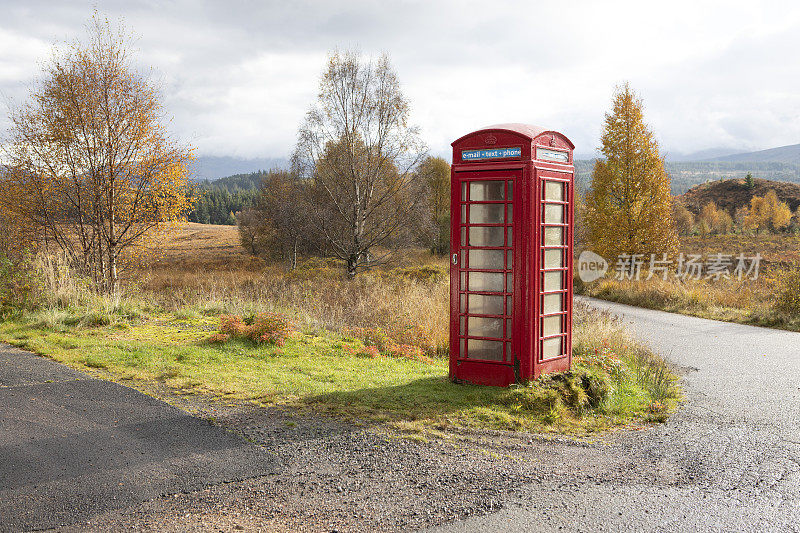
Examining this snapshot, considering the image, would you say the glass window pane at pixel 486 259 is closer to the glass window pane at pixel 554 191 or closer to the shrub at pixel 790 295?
the glass window pane at pixel 554 191

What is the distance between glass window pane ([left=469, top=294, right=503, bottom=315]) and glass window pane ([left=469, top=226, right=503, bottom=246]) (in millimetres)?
653

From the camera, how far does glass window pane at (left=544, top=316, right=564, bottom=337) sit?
665 centimetres

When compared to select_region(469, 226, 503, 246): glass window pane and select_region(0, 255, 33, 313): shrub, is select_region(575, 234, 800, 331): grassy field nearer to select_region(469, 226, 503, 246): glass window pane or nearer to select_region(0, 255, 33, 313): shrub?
select_region(469, 226, 503, 246): glass window pane

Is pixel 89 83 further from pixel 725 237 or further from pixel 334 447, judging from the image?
pixel 725 237

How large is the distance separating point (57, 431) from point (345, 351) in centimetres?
434

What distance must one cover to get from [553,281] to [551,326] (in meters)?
0.58

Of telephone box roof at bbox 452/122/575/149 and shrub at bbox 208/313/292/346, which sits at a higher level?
telephone box roof at bbox 452/122/575/149

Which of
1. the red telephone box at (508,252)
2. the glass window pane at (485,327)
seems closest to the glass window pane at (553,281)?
the red telephone box at (508,252)

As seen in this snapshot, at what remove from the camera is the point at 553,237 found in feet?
22.1

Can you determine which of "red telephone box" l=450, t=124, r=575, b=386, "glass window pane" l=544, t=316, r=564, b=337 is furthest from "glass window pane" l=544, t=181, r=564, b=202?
"glass window pane" l=544, t=316, r=564, b=337

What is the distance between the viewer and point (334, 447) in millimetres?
4754

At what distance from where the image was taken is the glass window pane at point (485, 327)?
6609 millimetres

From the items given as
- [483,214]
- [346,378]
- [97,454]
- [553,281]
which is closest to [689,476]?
[553,281]

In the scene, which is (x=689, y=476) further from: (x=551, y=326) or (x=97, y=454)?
(x=97, y=454)
